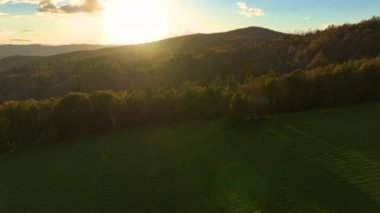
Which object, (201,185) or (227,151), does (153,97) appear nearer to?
(227,151)

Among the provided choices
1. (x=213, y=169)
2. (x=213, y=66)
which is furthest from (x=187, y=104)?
(x=213, y=66)

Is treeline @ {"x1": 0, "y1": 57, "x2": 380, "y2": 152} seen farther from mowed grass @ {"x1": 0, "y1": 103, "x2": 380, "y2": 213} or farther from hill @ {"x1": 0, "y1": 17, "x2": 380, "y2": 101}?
hill @ {"x1": 0, "y1": 17, "x2": 380, "y2": 101}

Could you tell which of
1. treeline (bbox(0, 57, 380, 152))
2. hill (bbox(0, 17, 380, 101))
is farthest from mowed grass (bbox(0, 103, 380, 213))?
hill (bbox(0, 17, 380, 101))

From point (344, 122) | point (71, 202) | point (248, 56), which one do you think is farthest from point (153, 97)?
point (248, 56)

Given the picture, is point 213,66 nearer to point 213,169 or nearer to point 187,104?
point 187,104

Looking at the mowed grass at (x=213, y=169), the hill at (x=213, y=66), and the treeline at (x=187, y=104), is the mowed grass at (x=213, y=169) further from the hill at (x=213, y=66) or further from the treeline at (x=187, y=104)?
the hill at (x=213, y=66)
